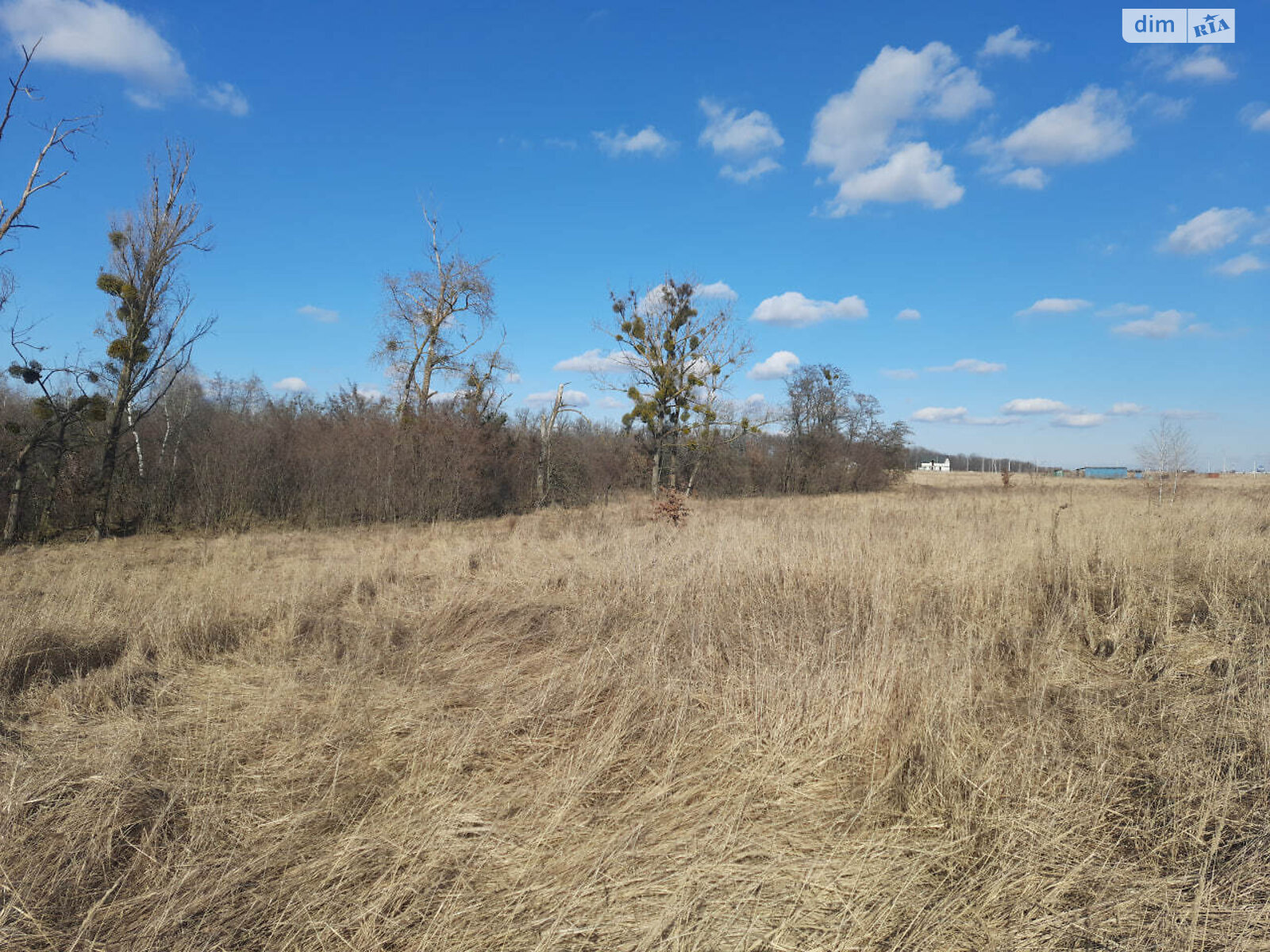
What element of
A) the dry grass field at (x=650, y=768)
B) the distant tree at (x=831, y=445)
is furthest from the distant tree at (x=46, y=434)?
the distant tree at (x=831, y=445)

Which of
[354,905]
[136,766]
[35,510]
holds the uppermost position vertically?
[35,510]

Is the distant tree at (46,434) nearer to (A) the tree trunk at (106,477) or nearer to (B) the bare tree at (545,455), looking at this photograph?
(A) the tree trunk at (106,477)

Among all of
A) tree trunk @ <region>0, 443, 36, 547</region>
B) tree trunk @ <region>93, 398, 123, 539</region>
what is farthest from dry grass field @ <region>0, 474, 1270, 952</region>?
tree trunk @ <region>93, 398, 123, 539</region>

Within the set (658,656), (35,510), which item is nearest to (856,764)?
(658,656)

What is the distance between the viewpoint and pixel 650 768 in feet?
10.2

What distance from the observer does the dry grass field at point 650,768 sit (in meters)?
2.17

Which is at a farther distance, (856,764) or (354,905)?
(856,764)

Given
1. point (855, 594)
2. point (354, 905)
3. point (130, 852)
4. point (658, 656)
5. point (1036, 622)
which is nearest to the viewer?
point (354, 905)

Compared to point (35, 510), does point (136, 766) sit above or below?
below

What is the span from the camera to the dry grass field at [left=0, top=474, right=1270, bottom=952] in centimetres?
217

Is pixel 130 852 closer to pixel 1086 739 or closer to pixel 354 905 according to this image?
pixel 354 905

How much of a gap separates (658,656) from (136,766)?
2.99 metres

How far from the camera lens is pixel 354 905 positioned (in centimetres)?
223

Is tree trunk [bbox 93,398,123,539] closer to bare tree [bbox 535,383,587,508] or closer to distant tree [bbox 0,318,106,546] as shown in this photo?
distant tree [bbox 0,318,106,546]
